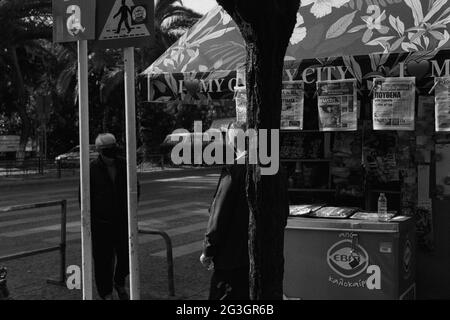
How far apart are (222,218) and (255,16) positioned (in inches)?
64.7

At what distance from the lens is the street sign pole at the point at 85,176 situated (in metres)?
4.28

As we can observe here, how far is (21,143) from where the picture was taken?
30484 millimetres

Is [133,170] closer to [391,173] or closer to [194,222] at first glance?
[391,173]

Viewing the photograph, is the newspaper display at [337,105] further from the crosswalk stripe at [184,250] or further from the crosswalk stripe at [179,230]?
the crosswalk stripe at [179,230]

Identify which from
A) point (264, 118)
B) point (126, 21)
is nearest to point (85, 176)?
point (126, 21)

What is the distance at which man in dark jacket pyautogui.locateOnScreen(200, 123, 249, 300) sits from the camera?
163 inches

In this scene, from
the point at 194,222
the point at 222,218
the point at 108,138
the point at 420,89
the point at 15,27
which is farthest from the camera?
the point at 15,27

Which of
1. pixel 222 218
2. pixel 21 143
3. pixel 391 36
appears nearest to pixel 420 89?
pixel 391 36

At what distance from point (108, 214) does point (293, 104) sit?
7.31 feet

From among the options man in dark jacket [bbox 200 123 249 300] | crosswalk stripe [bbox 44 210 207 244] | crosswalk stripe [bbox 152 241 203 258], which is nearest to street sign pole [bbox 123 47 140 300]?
man in dark jacket [bbox 200 123 249 300]

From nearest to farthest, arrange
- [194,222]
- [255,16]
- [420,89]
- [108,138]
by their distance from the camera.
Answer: [255,16] → [420,89] → [108,138] → [194,222]

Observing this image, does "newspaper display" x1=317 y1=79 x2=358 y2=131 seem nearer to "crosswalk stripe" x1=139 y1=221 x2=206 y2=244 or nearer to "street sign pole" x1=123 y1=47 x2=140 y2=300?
"street sign pole" x1=123 y1=47 x2=140 y2=300

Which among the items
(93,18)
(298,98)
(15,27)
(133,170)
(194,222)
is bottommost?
(194,222)

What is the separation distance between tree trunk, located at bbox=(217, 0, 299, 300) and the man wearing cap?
3016mm
